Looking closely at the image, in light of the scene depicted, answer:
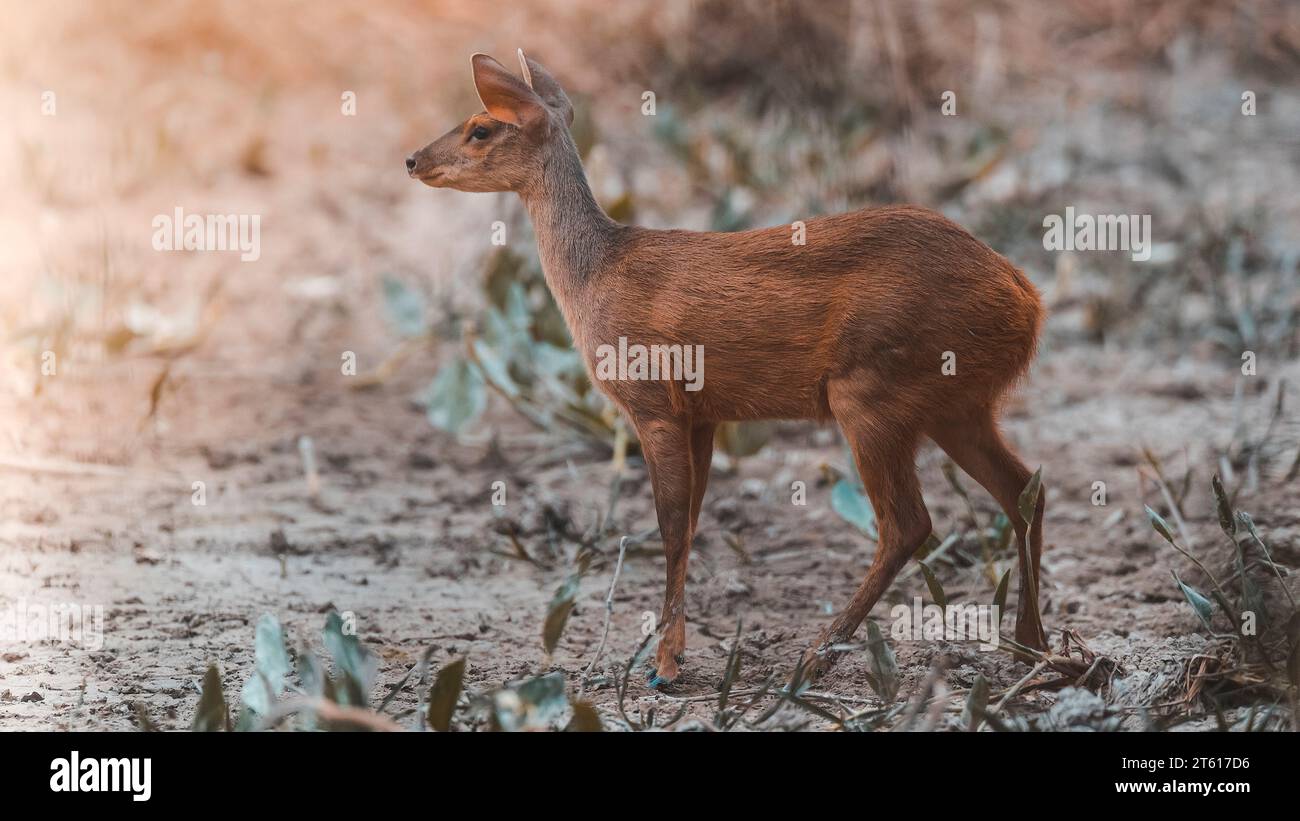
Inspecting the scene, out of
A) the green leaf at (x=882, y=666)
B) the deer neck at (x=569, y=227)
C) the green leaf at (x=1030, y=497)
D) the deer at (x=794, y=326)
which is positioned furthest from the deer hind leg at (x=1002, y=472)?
the deer neck at (x=569, y=227)

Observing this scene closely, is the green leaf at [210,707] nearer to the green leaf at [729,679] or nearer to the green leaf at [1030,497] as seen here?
the green leaf at [729,679]

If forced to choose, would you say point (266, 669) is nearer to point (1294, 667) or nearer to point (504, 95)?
point (504, 95)

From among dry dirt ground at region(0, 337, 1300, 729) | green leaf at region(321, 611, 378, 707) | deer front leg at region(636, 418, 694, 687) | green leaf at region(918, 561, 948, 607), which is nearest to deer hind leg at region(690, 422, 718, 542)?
deer front leg at region(636, 418, 694, 687)

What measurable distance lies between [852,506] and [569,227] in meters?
1.38

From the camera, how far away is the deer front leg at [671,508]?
4340mm

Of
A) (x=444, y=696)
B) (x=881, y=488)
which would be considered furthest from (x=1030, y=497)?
(x=444, y=696)

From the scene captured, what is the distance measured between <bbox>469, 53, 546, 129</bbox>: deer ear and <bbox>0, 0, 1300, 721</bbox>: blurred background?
1.54m

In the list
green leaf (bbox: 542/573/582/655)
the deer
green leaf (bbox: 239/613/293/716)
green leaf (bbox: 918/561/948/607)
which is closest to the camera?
green leaf (bbox: 239/613/293/716)

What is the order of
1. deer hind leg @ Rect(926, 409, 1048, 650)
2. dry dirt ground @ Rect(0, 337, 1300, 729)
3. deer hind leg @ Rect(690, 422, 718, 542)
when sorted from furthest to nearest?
deer hind leg @ Rect(690, 422, 718, 542), dry dirt ground @ Rect(0, 337, 1300, 729), deer hind leg @ Rect(926, 409, 1048, 650)

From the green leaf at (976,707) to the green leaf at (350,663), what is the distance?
1.50 metres

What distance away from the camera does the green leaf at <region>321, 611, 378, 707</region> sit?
3.68 meters

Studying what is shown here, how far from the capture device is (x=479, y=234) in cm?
817

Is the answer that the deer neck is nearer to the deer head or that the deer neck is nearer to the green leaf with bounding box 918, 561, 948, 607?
the deer head
